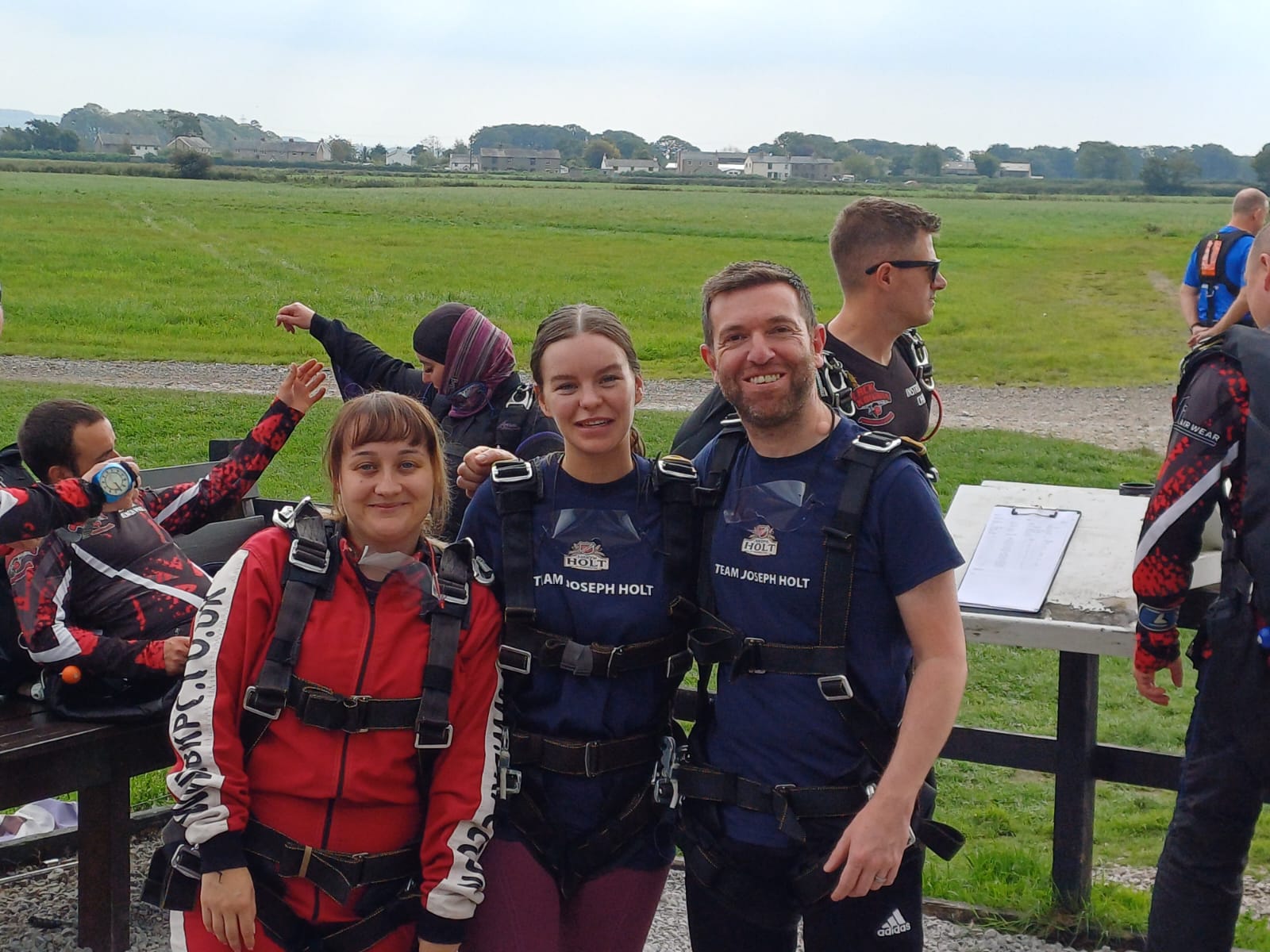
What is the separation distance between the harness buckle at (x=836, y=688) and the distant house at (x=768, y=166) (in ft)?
563

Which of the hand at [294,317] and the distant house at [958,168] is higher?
the distant house at [958,168]

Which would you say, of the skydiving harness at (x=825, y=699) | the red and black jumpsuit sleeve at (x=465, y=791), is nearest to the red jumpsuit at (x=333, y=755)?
the red and black jumpsuit sleeve at (x=465, y=791)

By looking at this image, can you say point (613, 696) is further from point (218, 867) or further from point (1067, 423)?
point (1067, 423)

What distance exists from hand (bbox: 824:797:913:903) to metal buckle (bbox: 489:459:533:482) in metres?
1.13

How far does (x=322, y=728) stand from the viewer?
289cm

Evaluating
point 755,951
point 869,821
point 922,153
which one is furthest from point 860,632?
point 922,153

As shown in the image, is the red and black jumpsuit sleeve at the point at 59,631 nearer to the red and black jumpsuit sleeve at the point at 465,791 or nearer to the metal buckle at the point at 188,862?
the metal buckle at the point at 188,862

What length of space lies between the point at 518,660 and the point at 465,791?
33cm

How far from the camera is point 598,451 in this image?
3.02 meters

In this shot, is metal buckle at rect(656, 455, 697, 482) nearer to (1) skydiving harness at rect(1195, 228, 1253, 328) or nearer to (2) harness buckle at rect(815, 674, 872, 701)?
(2) harness buckle at rect(815, 674, 872, 701)

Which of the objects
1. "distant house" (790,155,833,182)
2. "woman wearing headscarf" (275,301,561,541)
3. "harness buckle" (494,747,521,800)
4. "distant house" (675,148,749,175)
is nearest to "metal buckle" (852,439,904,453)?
"harness buckle" (494,747,521,800)

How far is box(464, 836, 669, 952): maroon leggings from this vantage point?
292cm

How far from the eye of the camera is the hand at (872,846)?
2656mm

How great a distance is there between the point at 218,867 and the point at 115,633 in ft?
4.79
